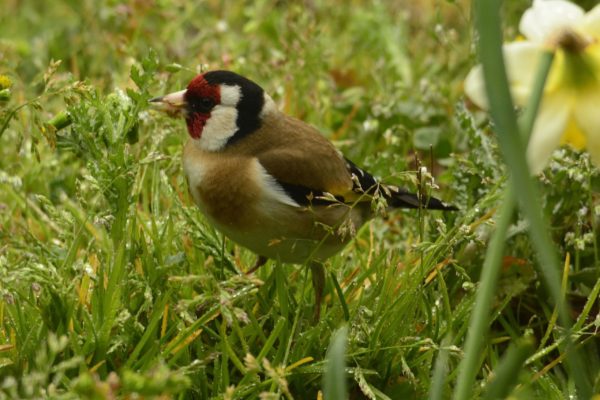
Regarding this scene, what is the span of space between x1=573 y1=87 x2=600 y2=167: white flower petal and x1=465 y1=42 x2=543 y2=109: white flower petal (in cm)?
7

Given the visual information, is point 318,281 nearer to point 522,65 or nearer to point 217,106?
point 217,106

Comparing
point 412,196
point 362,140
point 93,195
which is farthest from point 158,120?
point 362,140

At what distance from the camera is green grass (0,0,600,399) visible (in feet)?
6.88

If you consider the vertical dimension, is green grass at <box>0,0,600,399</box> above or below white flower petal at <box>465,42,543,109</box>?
below

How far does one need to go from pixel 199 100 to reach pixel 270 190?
0.34 m

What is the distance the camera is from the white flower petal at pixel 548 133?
1263 millimetres

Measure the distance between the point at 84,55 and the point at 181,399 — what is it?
8.09 ft

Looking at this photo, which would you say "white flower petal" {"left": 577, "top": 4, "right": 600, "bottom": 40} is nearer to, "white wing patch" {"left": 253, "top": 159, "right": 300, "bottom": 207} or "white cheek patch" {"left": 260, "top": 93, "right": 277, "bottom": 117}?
"white wing patch" {"left": 253, "top": 159, "right": 300, "bottom": 207}

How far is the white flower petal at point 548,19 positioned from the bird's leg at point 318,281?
4.23 ft

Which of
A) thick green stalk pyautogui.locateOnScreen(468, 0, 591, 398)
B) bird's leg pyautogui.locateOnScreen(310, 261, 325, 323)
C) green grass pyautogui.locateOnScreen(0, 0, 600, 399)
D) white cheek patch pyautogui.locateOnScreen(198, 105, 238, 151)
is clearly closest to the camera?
thick green stalk pyautogui.locateOnScreen(468, 0, 591, 398)

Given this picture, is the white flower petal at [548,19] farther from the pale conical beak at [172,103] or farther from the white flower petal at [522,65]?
the pale conical beak at [172,103]

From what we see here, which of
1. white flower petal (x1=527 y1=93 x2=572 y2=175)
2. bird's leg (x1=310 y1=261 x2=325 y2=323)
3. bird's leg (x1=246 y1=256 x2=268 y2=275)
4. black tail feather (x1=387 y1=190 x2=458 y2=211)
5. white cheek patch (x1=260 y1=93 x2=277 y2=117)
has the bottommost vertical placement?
bird's leg (x1=246 y1=256 x2=268 y2=275)

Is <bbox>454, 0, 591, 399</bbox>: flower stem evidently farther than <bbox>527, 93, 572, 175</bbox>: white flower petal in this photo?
No

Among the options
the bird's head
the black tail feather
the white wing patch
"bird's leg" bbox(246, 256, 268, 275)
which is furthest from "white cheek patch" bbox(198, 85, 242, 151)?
the black tail feather
